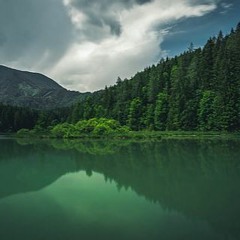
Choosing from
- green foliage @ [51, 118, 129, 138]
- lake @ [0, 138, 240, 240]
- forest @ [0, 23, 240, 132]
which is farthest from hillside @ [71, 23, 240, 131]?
lake @ [0, 138, 240, 240]

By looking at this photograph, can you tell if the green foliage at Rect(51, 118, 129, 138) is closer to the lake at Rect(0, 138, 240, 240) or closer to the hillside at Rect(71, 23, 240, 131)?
the hillside at Rect(71, 23, 240, 131)

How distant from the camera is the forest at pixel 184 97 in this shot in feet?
211

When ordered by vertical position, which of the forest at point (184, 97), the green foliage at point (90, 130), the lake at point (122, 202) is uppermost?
the forest at point (184, 97)

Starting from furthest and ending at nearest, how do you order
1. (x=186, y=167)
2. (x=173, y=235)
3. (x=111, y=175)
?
(x=186, y=167) → (x=111, y=175) → (x=173, y=235)

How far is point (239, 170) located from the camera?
20.0 m

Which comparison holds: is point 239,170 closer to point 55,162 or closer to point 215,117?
point 55,162

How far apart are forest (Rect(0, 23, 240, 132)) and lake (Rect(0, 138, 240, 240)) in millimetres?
43202

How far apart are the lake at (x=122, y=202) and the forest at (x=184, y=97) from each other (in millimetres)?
43202

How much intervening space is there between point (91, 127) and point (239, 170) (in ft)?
185

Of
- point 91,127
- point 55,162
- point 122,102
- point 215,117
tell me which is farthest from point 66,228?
point 122,102

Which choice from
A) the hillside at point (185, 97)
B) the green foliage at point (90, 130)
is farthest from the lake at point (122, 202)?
the green foliage at point (90, 130)

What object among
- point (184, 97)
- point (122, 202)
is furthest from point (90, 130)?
point (122, 202)

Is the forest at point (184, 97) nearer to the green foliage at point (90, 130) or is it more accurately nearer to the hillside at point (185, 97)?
the hillside at point (185, 97)

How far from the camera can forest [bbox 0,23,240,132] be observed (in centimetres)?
6419
